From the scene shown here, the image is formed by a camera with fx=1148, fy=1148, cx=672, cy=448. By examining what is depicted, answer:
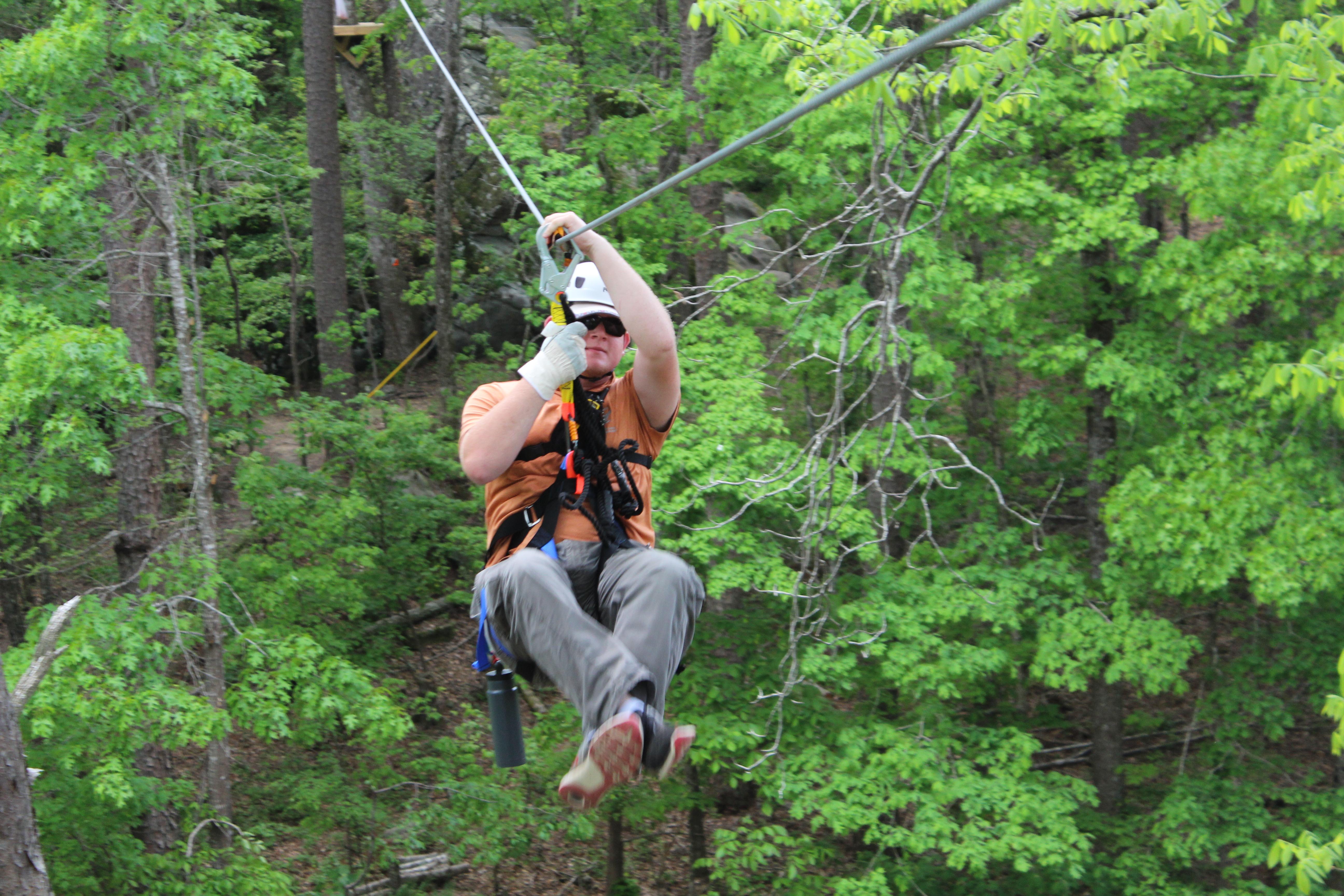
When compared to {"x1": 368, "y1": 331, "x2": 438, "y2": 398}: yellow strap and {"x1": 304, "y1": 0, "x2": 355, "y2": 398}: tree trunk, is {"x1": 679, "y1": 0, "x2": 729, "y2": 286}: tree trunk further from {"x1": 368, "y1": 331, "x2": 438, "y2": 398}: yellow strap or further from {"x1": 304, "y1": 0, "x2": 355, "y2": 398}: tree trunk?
{"x1": 368, "y1": 331, "x2": 438, "y2": 398}: yellow strap

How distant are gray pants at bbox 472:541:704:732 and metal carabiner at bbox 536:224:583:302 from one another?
2.24 feet

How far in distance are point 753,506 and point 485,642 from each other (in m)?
6.35

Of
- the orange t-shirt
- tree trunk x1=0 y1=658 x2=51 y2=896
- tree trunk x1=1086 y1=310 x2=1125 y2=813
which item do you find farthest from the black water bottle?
tree trunk x1=1086 y1=310 x2=1125 y2=813

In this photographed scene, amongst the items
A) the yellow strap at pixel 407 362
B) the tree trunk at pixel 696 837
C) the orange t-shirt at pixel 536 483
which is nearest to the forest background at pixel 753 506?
the tree trunk at pixel 696 837

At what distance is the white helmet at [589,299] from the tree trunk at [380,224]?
12.7 meters

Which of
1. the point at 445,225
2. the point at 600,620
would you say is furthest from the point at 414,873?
the point at 600,620

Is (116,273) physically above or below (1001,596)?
above

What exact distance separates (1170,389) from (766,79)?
426cm

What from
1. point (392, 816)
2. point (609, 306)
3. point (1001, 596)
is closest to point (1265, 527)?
point (1001, 596)

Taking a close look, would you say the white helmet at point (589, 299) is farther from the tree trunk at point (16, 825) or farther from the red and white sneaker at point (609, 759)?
the tree trunk at point (16, 825)

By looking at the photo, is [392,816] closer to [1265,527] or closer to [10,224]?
[10,224]

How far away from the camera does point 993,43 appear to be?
15.0ft

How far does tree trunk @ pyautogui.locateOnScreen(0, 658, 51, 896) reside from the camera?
5.84 meters

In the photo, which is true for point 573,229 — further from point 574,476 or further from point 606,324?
point 574,476
